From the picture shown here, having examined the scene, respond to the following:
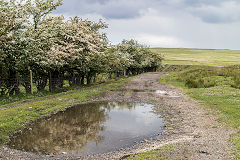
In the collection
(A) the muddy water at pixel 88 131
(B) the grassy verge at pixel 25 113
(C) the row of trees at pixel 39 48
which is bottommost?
(A) the muddy water at pixel 88 131

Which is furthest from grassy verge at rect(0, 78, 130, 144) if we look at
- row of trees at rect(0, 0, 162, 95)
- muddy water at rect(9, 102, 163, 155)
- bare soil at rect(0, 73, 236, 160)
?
row of trees at rect(0, 0, 162, 95)

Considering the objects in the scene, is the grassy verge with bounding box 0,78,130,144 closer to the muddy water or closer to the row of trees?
the muddy water

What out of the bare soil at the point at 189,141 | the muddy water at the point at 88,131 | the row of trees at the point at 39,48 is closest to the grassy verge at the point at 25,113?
the muddy water at the point at 88,131

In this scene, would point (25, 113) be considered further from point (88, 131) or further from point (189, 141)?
point (189, 141)

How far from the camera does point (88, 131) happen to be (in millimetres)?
12766

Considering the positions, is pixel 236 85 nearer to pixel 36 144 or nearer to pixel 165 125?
pixel 165 125

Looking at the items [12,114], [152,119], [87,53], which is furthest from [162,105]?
[87,53]

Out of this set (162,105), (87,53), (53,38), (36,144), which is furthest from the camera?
(87,53)

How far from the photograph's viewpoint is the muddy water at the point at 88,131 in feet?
34.2

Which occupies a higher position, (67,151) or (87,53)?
(87,53)

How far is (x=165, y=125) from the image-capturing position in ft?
44.9

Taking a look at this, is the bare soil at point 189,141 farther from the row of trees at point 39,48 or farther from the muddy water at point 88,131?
the row of trees at point 39,48

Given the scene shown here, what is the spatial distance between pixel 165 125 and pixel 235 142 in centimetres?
488

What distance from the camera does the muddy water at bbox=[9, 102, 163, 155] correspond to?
10414 millimetres
